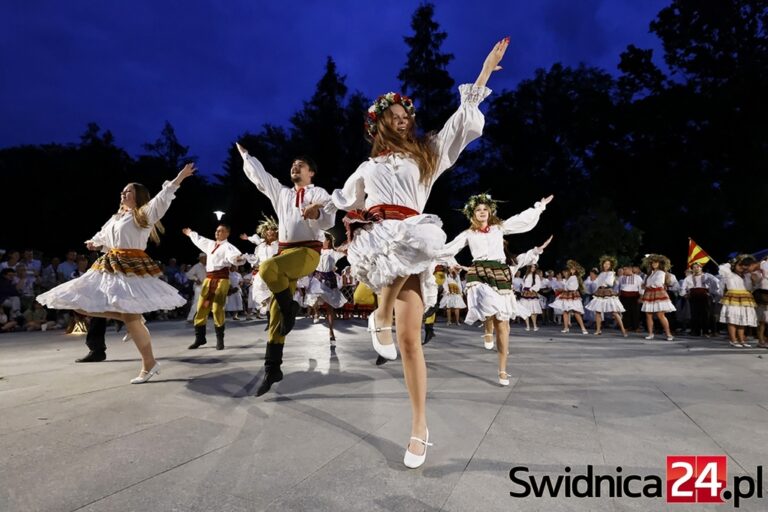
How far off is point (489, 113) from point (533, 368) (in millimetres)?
31645

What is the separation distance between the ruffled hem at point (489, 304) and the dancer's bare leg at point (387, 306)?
2568mm

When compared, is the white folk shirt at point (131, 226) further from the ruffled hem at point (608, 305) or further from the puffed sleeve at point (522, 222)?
the ruffled hem at point (608, 305)

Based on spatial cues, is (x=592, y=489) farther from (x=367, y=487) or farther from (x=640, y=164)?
(x=640, y=164)

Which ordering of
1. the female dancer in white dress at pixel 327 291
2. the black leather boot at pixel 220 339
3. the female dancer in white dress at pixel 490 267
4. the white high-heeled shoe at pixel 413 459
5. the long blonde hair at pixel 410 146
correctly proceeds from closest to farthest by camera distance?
1. the white high-heeled shoe at pixel 413 459
2. the long blonde hair at pixel 410 146
3. the female dancer in white dress at pixel 490 267
4. the black leather boot at pixel 220 339
5. the female dancer in white dress at pixel 327 291

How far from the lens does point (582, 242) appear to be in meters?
23.7

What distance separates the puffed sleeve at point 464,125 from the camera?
2.72 meters

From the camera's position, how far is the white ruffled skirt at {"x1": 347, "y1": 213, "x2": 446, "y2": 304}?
8.46 feet

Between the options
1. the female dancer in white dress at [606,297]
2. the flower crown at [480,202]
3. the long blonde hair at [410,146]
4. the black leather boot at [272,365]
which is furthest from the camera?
the female dancer in white dress at [606,297]

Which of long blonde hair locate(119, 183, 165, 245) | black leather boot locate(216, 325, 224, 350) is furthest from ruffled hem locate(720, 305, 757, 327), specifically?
long blonde hair locate(119, 183, 165, 245)

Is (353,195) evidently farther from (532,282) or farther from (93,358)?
(532,282)

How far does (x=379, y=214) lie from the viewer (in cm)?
277

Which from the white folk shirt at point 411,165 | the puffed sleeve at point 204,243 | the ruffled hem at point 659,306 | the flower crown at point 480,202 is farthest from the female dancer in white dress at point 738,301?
the puffed sleeve at point 204,243

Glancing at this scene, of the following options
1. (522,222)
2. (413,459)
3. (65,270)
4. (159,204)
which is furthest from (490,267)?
(65,270)

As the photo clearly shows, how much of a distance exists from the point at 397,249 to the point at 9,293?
37.0 ft
